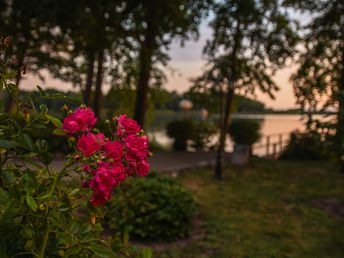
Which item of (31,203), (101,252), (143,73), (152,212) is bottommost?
(152,212)

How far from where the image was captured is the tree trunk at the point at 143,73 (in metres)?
14.1

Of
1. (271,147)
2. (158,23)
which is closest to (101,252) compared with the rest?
(158,23)

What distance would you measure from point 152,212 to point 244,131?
610 inches

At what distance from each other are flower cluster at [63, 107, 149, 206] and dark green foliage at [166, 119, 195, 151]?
57.3 feet

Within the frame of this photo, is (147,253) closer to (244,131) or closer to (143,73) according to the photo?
(143,73)

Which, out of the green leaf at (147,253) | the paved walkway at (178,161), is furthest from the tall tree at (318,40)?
the green leaf at (147,253)

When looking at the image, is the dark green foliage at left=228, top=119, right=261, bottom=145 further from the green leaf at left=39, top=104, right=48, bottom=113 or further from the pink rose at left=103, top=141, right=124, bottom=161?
the pink rose at left=103, top=141, right=124, bottom=161

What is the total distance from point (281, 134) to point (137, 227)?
55.4 ft

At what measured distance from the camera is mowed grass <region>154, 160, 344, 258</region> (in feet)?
19.4

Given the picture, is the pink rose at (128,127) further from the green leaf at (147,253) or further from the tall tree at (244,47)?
the tall tree at (244,47)

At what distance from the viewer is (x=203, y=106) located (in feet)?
43.0

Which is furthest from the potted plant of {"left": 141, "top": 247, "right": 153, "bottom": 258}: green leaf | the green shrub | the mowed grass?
{"left": 141, "top": 247, "right": 153, "bottom": 258}: green leaf

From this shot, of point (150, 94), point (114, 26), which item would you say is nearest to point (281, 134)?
point (150, 94)

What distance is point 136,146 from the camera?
6.21 ft
